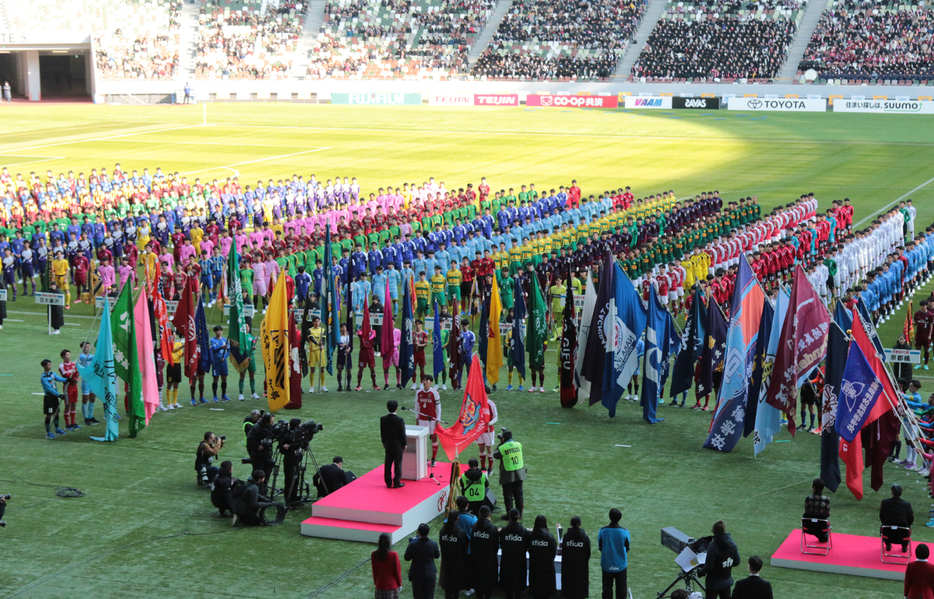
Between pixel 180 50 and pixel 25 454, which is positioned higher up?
pixel 180 50

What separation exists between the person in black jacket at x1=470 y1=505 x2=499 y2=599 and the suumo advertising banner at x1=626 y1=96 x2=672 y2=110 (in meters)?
65.2

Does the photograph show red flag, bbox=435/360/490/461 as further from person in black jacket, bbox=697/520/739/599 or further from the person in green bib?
person in black jacket, bbox=697/520/739/599

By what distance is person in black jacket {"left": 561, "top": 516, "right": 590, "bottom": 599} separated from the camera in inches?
474

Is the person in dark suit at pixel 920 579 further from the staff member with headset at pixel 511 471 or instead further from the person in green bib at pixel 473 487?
the person in green bib at pixel 473 487

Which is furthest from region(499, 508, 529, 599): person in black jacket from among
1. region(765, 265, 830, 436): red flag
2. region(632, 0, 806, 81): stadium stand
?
region(632, 0, 806, 81): stadium stand

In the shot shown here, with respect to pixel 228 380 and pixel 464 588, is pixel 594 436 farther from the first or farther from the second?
pixel 228 380

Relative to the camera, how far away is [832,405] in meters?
15.6

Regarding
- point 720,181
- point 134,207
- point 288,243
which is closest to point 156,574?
point 288,243

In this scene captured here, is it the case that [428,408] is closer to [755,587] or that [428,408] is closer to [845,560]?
[845,560]

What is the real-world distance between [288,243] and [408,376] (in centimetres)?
932

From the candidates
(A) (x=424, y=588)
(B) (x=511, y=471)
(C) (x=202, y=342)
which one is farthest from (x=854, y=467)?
(C) (x=202, y=342)

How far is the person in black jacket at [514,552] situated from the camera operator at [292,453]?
388 cm

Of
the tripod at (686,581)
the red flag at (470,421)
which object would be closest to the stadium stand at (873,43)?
the red flag at (470,421)

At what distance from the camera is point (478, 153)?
55.2 meters
